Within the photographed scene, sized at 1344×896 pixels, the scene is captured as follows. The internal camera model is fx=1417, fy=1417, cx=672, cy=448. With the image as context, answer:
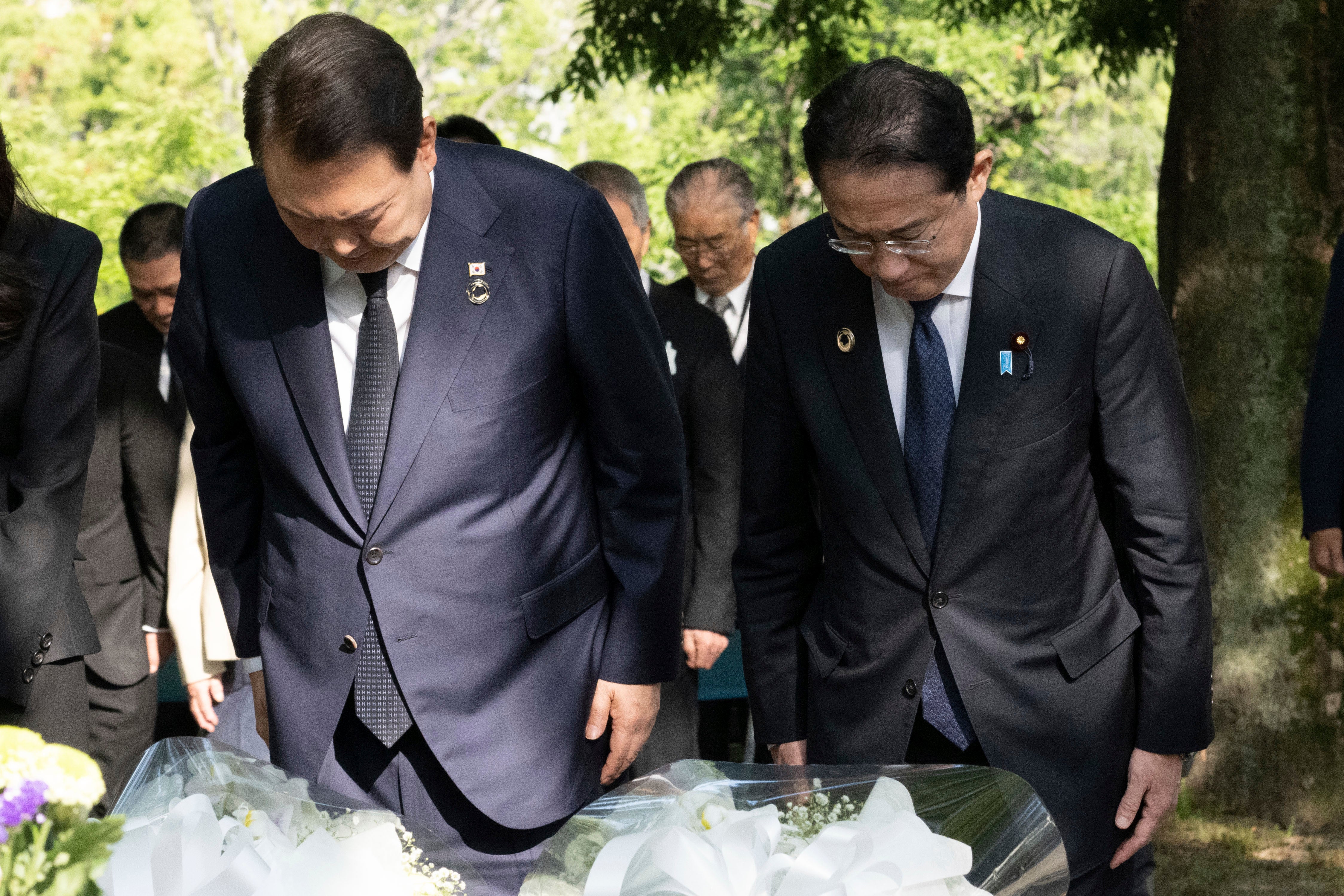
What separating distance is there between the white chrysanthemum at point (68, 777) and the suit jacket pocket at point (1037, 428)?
4.99 feet

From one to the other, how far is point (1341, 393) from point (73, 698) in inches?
120

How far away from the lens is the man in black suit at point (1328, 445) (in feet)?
11.9

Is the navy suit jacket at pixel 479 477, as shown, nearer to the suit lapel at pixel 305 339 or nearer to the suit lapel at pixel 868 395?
the suit lapel at pixel 305 339

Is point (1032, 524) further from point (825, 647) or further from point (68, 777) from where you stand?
point (68, 777)

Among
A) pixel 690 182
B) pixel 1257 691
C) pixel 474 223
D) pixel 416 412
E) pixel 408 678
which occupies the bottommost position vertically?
pixel 1257 691

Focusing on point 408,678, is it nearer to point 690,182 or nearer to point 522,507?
point 522,507

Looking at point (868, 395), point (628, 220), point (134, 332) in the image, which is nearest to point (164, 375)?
point (134, 332)

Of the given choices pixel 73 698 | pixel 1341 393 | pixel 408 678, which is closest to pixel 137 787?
pixel 408 678

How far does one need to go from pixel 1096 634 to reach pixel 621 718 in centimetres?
83

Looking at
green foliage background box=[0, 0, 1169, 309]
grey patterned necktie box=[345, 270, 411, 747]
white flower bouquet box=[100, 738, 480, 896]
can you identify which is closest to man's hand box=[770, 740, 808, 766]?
grey patterned necktie box=[345, 270, 411, 747]

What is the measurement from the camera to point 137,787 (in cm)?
156

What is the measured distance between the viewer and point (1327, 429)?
3.65 m

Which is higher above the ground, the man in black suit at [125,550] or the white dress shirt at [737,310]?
the white dress shirt at [737,310]

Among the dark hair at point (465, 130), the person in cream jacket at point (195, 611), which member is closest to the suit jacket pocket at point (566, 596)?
the person in cream jacket at point (195, 611)
